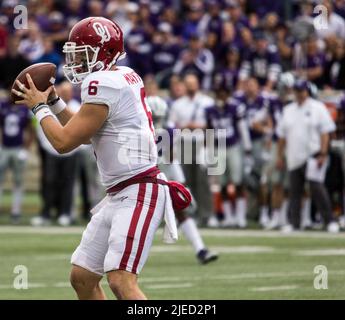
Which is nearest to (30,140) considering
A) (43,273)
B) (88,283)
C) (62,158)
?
(62,158)

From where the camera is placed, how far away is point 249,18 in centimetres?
2019

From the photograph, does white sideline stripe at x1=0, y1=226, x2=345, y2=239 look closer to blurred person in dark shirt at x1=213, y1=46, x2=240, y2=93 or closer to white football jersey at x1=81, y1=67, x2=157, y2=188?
blurred person in dark shirt at x1=213, y1=46, x2=240, y2=93

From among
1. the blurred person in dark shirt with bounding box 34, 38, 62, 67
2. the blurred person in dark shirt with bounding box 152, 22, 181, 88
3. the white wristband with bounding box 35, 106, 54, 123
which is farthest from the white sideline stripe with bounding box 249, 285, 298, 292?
the blurred person in dark shirt with bounding box 152, 22, 181, 88

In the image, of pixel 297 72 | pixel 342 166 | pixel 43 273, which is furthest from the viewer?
pixel 297 72

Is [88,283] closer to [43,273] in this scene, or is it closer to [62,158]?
[43,273]

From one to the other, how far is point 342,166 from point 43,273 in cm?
662

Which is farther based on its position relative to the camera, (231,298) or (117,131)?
(231,298)

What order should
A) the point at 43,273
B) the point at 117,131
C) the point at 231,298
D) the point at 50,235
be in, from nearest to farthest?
the point at 117,131, the point at 231,298, the point at 43,273, the point at 50,235

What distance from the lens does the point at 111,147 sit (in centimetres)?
638

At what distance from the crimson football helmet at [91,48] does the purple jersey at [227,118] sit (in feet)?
33.6

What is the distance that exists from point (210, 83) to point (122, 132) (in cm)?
1249

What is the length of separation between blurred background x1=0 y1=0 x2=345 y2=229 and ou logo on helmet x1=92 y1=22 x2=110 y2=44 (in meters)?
8.75

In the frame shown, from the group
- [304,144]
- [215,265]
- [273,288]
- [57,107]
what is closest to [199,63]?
[304,144]
